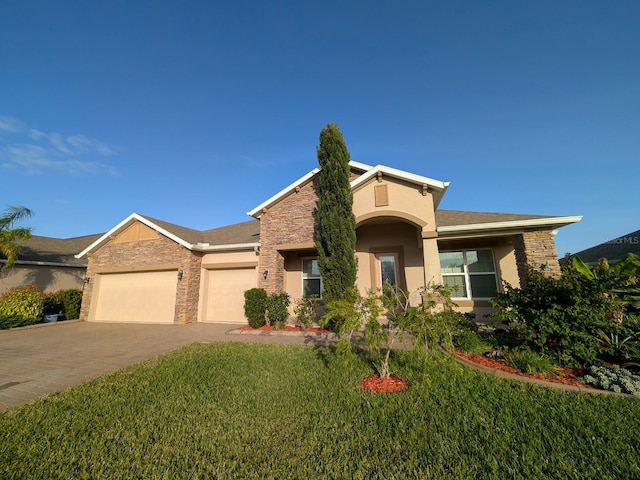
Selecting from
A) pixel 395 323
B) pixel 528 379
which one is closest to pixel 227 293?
pixel 395 323

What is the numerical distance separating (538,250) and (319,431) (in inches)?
395

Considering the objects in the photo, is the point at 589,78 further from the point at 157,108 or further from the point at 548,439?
the point at 157,108

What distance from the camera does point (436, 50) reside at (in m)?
9.73

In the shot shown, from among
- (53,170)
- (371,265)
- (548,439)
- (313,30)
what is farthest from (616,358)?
(53,170)

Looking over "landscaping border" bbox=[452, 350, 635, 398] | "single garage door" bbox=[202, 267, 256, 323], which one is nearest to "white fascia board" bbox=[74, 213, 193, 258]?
"single garage door" bbox=[202, 267, 256, 323]

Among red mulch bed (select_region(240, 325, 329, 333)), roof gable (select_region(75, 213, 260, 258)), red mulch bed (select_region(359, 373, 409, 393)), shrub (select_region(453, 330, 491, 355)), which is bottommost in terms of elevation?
red mulch bed (select_region(359, 373, 409, 393))

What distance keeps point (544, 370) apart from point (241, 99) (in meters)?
14.1

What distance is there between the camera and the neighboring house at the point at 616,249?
14.1 m

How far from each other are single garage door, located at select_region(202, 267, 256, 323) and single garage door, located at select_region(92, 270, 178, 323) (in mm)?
1671

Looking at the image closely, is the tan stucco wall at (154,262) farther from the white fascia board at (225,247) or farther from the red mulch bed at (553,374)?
the red mulch bed at (553,374)

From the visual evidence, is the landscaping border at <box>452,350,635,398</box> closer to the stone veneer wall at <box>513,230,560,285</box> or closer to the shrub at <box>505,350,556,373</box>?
the shrub at <box>505,350,556,373</box>

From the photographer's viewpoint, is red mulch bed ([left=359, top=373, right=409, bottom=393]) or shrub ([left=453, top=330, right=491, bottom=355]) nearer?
red mulch bed ([left=359, top=373, right=409, bottom=393])

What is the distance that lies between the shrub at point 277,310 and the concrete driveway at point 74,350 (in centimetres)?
116

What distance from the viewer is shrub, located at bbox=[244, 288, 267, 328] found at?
1012cm
